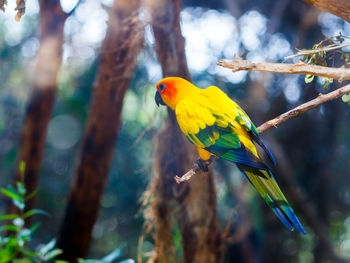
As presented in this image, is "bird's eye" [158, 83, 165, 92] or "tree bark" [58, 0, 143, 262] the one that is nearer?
"bird's eye" [158, 83, 165, 92]

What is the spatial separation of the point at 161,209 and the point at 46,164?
3902 millimetres

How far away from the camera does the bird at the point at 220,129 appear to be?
0.82 meters

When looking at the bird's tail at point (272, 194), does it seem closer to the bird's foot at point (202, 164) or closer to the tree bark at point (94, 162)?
the bird's foot at point (202, 164)

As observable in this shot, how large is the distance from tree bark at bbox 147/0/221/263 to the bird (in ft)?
1.71

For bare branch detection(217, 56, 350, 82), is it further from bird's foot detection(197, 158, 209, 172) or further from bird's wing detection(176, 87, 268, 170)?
bird's foot detection(197, 158, 209, 172)

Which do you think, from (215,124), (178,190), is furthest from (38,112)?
(215,124)

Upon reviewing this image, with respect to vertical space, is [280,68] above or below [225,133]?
above

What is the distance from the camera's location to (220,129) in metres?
0.88

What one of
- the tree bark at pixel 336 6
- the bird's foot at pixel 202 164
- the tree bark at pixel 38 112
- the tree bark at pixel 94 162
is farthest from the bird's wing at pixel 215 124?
the tree bark at pixel 38 112

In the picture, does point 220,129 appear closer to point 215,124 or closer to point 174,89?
point 215,124

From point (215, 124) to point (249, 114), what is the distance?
0.55 metres

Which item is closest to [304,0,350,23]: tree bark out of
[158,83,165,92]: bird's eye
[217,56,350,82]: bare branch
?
[217,56,350,82]: bare branch

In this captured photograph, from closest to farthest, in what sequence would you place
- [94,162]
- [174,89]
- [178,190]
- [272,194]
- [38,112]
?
[272,194] → [174,89] → [178,190] → [94,162] → [38,112]

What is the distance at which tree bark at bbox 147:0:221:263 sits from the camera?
4.73ft
